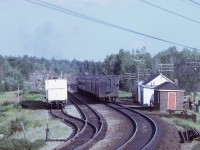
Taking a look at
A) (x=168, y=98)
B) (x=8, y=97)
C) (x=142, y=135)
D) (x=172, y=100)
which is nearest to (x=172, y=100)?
(x=172, y=100)

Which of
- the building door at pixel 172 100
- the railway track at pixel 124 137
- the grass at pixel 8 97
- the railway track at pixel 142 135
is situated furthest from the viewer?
the grass at pixel 8 97

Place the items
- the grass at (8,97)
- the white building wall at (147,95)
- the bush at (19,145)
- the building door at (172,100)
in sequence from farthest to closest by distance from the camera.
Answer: the grass at (8,97), the white building wall at (147,95), the building door at (172,100), the bush at (19,145)

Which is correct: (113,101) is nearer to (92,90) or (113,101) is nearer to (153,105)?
(92,90)

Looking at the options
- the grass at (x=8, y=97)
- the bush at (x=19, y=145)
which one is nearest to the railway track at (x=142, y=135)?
the bush at (x=19, y=145)

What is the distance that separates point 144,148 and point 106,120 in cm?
1347

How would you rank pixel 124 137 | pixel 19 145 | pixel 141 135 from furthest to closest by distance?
1. pixel 141 135
2. pixel 124 137
3. pixel 19 145

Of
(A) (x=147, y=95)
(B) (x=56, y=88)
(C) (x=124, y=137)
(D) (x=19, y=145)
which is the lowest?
(C) (x=124, y=137)

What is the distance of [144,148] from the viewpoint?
2058cm

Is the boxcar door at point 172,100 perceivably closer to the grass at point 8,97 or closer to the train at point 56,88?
the train at point 56,88

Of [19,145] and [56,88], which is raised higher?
[56,88]

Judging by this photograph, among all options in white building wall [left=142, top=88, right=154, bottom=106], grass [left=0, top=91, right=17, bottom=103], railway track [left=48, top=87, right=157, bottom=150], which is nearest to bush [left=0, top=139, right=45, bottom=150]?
railway track [left=48, top=87, right=157, bottom=150]

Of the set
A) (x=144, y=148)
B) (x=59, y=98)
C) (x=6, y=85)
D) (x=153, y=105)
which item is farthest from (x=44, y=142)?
(x=6, y=85)

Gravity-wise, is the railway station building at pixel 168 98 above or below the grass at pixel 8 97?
above

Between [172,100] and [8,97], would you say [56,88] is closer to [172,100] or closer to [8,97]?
[172,100]
